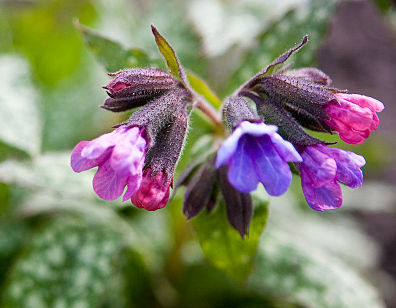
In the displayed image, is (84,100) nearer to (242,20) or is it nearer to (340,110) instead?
(242,20)

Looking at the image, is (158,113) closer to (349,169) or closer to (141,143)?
(141,143)

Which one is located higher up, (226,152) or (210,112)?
(226,152)

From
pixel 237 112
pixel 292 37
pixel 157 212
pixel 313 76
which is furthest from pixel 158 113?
pixel 157 212

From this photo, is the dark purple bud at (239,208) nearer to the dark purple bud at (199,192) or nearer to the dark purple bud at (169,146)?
the dark purple bud at (199,192)

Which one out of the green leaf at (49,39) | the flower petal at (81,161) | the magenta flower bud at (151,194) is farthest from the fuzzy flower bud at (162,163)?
the green leaf at (49,39)

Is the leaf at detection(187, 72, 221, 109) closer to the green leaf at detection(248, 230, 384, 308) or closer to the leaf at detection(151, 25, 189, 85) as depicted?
the leaf at detection(151, 25, 189, 85)
